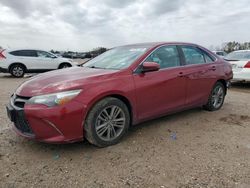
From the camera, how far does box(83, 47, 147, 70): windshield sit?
3.86 m

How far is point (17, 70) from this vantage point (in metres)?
12.1

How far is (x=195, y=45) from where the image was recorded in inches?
196

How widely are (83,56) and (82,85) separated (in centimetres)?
3529

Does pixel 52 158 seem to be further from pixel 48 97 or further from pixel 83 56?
pixel 83 56

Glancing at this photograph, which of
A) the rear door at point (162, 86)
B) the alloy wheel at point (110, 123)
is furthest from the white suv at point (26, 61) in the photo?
the alloy wheel at point (110, 123)

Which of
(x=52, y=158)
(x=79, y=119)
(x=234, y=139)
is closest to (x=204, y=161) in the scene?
(x=234, y=139)

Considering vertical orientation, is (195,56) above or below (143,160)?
above

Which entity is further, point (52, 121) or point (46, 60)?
point (46, 60)

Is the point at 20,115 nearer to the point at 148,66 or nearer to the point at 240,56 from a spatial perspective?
the point at 148,66

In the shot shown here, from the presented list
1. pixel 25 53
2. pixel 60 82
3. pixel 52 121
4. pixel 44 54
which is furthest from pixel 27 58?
pixel 52 121

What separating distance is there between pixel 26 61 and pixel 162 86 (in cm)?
1012

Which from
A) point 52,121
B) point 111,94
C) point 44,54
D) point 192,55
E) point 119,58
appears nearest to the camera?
point 52,121

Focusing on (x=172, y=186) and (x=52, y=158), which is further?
(x=52, y=158)

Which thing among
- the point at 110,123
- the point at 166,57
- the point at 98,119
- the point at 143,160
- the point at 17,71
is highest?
the point at 17,71
